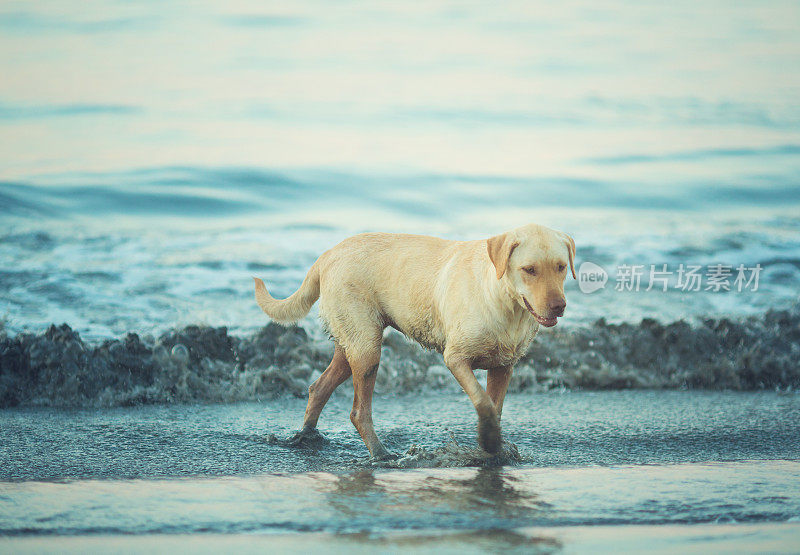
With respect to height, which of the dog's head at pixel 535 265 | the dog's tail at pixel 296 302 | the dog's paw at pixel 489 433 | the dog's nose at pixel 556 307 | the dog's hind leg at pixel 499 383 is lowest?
the dog's paw at pixel 489 433

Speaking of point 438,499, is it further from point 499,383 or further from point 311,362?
point 311,362

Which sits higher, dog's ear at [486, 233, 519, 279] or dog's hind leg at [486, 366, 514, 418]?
dog's ear at [486, 233, 519, 279]

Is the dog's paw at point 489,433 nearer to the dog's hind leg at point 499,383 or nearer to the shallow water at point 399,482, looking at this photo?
the shallow water at point 399,482

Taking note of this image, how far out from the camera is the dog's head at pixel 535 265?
4785 millimetres

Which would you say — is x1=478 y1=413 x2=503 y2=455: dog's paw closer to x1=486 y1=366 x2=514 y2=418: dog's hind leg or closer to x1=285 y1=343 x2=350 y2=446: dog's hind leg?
x1=486 y1=366 x2=514 y2=418: dog's hind leg

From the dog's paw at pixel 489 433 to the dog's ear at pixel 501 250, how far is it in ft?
2.62

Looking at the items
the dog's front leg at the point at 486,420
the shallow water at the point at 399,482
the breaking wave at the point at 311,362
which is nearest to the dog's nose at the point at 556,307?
the dog's front leg at the point at 486,420

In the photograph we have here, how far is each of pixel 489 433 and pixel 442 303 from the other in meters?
0.85

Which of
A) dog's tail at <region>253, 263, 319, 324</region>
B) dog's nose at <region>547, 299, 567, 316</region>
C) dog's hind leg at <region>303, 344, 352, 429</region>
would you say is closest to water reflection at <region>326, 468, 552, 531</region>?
dog's nose at <region>547, 299, 567, 316</region>

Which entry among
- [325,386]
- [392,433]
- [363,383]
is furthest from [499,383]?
[325,386]

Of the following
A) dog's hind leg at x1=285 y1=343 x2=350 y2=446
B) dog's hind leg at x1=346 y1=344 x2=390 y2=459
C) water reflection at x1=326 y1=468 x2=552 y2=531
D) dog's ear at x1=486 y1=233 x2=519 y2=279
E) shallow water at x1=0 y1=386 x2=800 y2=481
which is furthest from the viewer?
dog's hind leg at x1=285 y1=343 x2=350 y2=446

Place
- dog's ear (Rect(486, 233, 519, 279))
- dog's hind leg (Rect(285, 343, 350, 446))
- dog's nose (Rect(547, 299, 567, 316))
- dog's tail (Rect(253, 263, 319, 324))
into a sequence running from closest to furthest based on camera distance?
dog's nose (Rect(547, 299, 567, 316)), dog's ear (Rect(486, 233, 519, 279)), dog's hind leg (Rect(285, 343, 350, 446)), dog's tail (Rect(253, 263, 319, 324))

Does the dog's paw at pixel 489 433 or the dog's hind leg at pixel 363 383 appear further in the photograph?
the dog's hind leg at pixel 363 383

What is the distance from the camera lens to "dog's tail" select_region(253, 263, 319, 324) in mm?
6371
